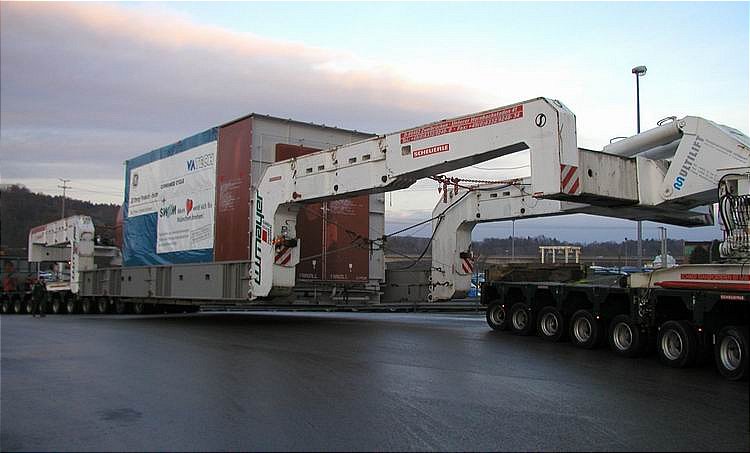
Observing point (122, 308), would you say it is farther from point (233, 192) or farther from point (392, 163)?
point (392, 163)

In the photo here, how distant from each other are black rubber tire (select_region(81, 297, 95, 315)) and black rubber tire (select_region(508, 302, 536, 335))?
17999 mm

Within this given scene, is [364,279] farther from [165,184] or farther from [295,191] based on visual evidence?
[165,184]

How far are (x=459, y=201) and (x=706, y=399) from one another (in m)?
9.70

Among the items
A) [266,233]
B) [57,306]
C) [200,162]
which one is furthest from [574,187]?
[57,306]

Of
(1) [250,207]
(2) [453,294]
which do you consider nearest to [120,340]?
(1) [250,207]

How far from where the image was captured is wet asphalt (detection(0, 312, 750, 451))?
5605 millimetres

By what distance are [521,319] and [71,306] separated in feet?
65.3

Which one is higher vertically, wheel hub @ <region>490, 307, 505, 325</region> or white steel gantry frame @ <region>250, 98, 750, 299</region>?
white steel gantry frame @ <region>250, 98, 750, 299</region>

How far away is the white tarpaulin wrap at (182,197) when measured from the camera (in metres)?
18.3

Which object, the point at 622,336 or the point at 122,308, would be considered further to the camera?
the point at 122,308

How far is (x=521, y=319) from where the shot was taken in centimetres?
1405

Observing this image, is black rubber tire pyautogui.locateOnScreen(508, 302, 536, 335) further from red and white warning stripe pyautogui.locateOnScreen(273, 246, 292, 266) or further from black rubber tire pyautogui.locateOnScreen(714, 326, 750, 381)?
red and white warning stripe pyautogui.locateOnScreen(273, 246, 292, 266)

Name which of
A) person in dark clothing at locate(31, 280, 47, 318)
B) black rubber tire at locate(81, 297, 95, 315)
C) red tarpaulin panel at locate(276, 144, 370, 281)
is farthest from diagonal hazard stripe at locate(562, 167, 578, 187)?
person in dark clothing at locate(31, 280, 47, 318)

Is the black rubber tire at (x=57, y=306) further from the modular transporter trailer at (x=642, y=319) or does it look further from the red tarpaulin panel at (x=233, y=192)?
the modular transporter trailer at (x=642, y=319)
